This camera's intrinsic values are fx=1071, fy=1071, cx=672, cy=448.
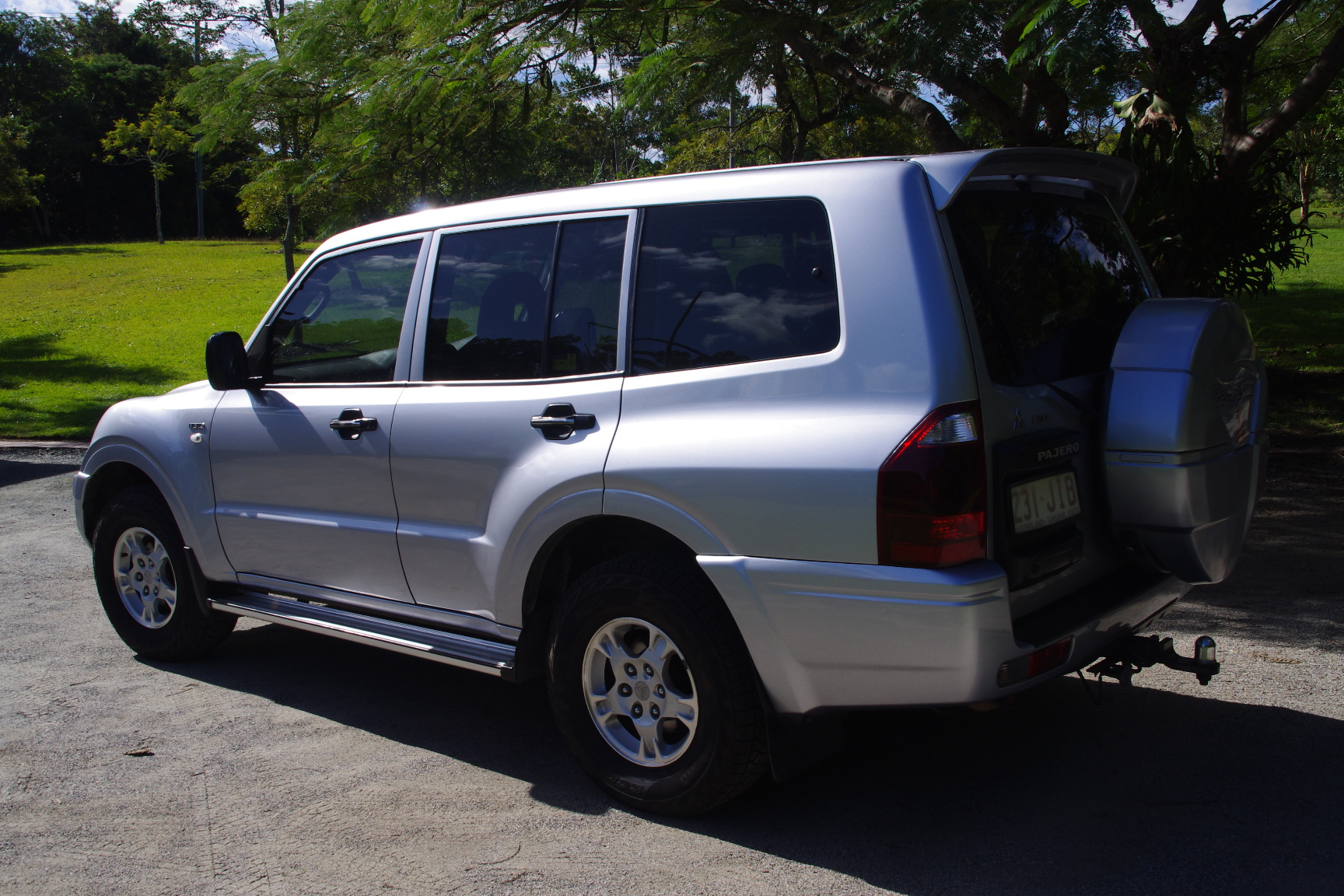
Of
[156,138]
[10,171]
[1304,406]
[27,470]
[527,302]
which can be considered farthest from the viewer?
[156,138]

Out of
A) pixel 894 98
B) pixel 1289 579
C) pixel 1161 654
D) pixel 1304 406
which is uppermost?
pixel 894 98

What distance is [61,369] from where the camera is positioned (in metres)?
18.4

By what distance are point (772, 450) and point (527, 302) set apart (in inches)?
48.9

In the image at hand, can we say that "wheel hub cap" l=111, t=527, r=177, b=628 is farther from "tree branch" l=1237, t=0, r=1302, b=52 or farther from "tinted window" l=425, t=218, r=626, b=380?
"tree branch" l=1237, t=0, r=1302, b=52

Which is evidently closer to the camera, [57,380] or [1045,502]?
[1045,502]

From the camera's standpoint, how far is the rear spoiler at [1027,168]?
9.51 feet

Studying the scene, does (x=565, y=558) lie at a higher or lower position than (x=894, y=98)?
lower

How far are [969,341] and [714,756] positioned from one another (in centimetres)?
138

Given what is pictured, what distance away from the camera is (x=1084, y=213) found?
3580mm

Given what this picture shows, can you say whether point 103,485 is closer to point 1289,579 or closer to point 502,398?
point 502,398

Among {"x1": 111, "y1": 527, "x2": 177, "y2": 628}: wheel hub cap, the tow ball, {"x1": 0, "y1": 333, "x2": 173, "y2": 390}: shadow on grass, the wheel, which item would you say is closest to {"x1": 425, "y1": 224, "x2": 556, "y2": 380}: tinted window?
the wheel

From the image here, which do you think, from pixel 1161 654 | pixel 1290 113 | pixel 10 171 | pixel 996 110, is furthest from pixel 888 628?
pixel 10 171

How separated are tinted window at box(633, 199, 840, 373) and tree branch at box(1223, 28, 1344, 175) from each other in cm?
724

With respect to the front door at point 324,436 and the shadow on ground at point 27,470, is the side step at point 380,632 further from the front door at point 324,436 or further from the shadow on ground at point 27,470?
the shadow on ground at point 27,470
